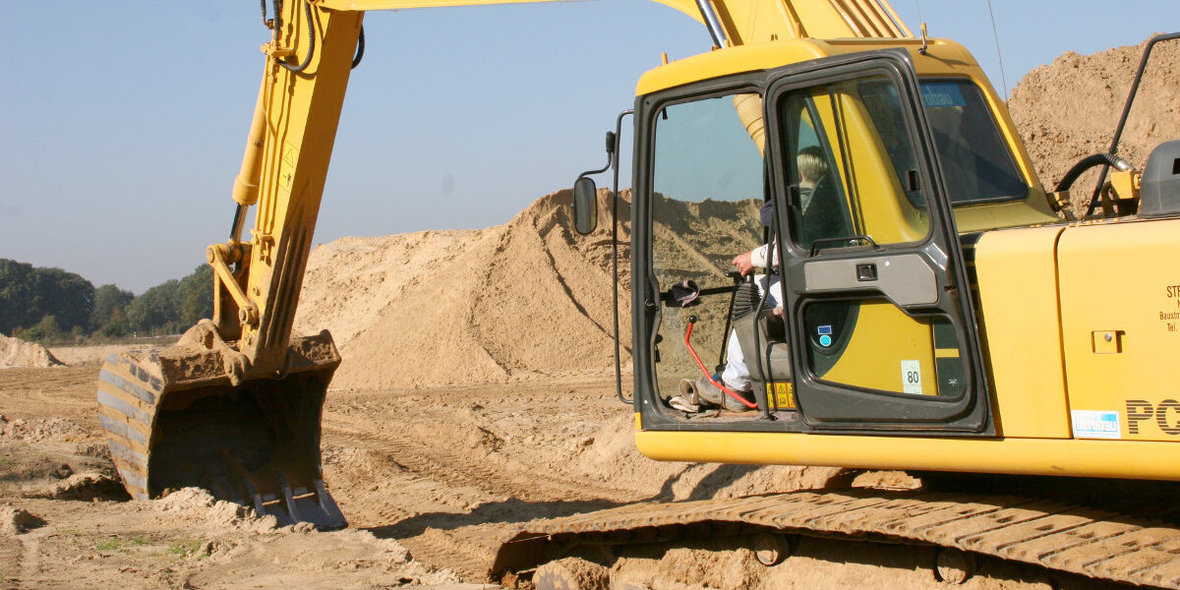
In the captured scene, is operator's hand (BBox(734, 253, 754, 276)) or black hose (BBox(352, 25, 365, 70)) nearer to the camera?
operator's hand (BBox(734, 253, 754, 276))

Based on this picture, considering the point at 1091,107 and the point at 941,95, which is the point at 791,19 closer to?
the point at 941,95

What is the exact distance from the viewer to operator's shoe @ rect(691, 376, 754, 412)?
4.41 meters

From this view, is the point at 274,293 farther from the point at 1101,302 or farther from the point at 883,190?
the point at 1101,302

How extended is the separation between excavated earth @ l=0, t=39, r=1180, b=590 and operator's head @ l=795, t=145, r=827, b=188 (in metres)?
0.80

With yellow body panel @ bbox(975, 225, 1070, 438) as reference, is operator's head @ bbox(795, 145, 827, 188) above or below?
above

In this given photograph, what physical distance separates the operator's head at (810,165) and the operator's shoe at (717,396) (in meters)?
0.95

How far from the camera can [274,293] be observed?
23.4 ft

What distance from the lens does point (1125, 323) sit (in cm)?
323

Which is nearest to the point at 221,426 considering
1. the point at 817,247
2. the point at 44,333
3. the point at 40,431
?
the point at 40,431

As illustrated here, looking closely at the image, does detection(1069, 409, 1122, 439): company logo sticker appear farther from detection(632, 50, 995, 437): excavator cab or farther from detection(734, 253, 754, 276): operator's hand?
detection(734, 253, 754, 276): operator's hand

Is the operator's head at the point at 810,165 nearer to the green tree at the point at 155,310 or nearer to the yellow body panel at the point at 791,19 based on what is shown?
the yellow body panel at the point at 791,19

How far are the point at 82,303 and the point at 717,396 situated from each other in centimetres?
6321

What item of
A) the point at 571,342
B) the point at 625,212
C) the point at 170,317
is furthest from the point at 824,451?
the point at 170,317

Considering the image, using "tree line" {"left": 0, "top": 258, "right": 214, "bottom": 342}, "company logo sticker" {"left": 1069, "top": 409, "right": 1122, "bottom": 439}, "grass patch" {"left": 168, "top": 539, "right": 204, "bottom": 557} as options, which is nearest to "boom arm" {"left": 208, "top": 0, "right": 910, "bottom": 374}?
"grass patch" {"left": 168, "top": 539, "right": 204, "bottom": 557}
